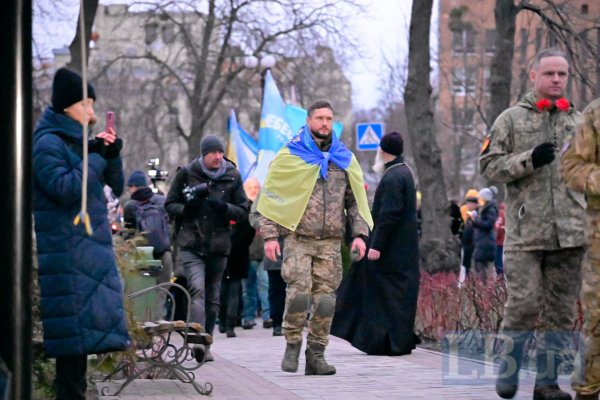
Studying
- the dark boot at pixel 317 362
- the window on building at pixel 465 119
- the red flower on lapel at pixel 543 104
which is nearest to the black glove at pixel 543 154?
the red flower on lapel at pixel 543 104

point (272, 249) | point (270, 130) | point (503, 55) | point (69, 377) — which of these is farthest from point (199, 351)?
point (270, 130)

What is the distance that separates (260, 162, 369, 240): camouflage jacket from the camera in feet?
30.9

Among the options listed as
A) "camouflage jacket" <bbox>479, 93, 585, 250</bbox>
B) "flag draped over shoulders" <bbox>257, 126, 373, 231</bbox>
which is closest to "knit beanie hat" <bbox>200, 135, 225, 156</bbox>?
"flag draped over shoulders" <bbox>257, 126, 373, 231</bbox>

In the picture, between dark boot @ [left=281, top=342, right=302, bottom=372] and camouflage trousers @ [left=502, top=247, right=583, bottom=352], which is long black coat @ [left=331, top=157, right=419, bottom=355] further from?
camouflage trousers @ [left=502, top=247, right=583, bottom=352]

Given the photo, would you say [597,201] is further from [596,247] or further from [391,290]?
[391,290]

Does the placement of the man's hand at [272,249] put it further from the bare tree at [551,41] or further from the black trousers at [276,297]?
the bare tree at [551,41]

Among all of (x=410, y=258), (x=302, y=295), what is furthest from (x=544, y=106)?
(x=410, y=258)

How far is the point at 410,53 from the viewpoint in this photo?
53.5 feet

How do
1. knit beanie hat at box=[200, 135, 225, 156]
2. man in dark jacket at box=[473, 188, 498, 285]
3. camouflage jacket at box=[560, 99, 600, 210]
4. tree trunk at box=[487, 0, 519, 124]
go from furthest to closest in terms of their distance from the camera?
man in dark jacket at box=[473, 188, 498, 285]
tree trunk at box=[487, 0, 519, 124]
knit beanie hat at box=[200, 135, 225, 156]
camouflage jacket at box=[560, 99, 600, 210]

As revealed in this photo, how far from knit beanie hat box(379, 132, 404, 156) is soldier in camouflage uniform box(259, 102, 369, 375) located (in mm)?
1826

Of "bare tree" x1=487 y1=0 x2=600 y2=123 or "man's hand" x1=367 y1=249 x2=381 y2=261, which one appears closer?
"man's hand" x1=367 y1=249 x2=381 y2=261

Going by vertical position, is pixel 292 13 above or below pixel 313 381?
above

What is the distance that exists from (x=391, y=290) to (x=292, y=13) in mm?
23055

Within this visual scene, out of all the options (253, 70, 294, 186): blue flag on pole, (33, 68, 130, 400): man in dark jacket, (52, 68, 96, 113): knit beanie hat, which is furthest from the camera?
(253, 70, 294, 186): blue flag on pole
